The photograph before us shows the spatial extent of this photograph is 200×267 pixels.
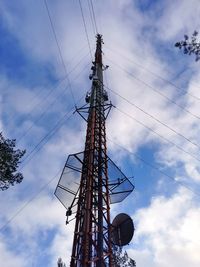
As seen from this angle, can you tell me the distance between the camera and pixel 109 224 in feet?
54.2

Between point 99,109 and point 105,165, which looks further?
point 99,109

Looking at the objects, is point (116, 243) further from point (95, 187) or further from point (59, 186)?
point (59, 186)

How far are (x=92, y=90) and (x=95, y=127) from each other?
3850 millimetres

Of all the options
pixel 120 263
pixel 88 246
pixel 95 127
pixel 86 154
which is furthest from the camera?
pixel 120 263

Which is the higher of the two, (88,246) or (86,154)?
(86,154)


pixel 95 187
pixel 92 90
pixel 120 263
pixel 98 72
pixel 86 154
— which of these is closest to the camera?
pixel 95 187

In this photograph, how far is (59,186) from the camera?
18.5m

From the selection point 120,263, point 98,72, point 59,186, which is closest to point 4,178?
point 59,186

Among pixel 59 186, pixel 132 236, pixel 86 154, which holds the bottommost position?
pixel 132 236

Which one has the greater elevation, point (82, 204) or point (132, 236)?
point (82, 204)

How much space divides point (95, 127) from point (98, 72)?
21.4 ft

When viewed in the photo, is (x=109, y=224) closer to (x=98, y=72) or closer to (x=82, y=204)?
(x=82, y=204)

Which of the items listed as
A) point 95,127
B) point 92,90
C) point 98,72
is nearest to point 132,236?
point 95,127

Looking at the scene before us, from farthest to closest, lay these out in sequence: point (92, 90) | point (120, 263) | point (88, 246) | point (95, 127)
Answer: point (120, 263), point (92, 90), point (95, 127), point (88, 246)
